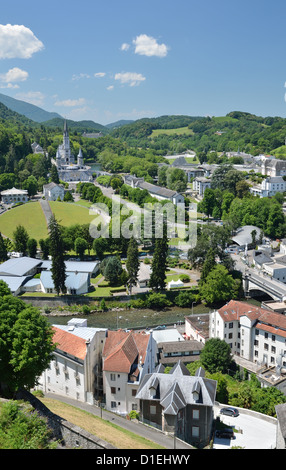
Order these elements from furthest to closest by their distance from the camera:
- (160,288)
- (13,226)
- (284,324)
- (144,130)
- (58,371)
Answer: (144,130) < (13,226) < (160,288) < (284,324) < (58,371)

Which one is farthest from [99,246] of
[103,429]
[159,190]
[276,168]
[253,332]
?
[276,168]

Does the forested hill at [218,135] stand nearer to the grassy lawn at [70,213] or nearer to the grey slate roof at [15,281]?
the grassy lawn at [70,213]

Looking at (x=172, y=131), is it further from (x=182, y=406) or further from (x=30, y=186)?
(x=182, y=406)

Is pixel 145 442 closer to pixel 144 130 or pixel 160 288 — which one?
pixel 160 288
